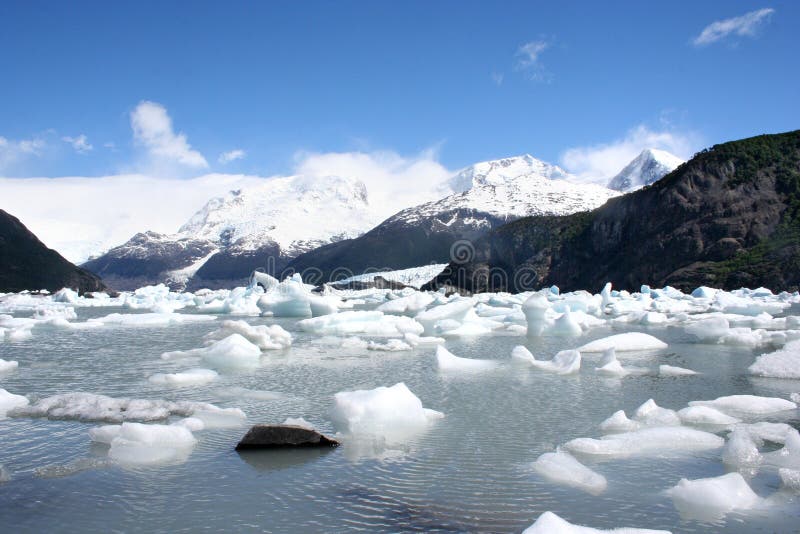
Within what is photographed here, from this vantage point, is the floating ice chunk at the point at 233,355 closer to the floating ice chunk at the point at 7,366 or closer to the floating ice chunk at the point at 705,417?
the floating ice chunk at the point at 7,366

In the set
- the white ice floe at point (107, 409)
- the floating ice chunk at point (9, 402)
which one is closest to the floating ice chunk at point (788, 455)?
the white ice floe at point (107, 409)

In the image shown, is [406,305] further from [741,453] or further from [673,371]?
[741,453]

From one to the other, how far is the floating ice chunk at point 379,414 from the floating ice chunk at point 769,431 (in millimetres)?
3465

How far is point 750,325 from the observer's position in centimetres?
2062

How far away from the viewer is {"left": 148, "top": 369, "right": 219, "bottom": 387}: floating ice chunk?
1045 centimetres

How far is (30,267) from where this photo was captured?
80.4 m

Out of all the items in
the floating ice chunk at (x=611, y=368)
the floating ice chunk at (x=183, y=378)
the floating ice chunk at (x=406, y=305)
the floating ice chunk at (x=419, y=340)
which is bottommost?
the floating ice chunk at (x=183, y=378)

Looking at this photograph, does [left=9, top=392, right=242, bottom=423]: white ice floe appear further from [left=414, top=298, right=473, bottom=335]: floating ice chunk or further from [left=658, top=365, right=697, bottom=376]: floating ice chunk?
[left=414, top=298, right=473, bottom=335]: floating ice chunk

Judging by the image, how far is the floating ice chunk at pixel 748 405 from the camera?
8.13 m

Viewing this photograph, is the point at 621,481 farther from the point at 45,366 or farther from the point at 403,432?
the point at 45,366

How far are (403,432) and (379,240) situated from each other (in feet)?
518

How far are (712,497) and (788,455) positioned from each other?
5.28 ft

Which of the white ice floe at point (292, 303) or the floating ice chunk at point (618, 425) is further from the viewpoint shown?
the white ice floe at point (292, 303)

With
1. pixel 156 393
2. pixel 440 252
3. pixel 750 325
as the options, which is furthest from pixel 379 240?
pixel 156 393
